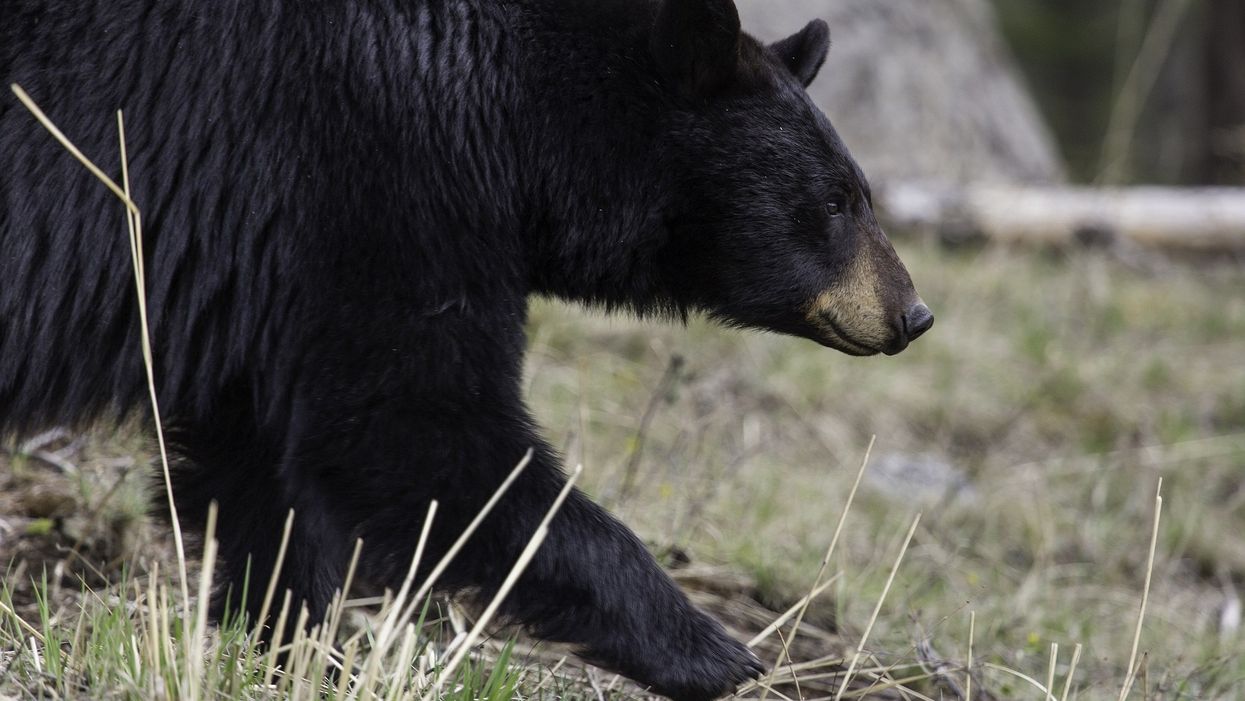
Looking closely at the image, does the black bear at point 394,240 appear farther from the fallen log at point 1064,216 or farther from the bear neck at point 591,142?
the fallen log at point 1064,216

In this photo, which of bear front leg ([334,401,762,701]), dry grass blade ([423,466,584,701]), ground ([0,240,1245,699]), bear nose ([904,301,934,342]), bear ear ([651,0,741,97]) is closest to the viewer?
dry grass blade ([423,466,584,701])

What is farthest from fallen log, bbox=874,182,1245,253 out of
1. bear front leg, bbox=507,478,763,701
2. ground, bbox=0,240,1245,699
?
bear front leg, bbox=507,478,763,701

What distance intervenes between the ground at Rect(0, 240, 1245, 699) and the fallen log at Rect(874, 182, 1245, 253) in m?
0.17

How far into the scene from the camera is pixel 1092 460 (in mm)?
5496

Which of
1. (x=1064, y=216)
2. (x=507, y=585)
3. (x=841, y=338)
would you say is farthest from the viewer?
(x=1064, y=216)

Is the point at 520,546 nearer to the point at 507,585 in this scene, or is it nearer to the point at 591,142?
the point at 507,585

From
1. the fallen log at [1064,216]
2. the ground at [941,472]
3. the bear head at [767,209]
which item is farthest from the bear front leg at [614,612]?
the fallen log at [1064,216]

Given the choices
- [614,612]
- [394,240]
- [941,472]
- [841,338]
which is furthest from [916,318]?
[941,472]

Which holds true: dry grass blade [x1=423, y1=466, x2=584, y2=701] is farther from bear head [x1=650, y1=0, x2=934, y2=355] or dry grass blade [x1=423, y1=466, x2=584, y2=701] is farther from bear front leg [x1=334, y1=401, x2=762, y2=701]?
bear head [x1=650, y1=0, x2=934, y2=355]

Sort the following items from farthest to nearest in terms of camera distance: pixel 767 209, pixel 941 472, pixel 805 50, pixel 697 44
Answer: pixel 941 472
pixel 805 50
pixel 767 209
pixel 697 44

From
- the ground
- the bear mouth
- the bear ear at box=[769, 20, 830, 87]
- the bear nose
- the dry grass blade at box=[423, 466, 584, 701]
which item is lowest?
the ground

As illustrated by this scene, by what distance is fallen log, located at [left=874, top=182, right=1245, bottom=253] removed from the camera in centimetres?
748

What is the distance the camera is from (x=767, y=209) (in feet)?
8.92

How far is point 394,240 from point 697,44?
74cm
